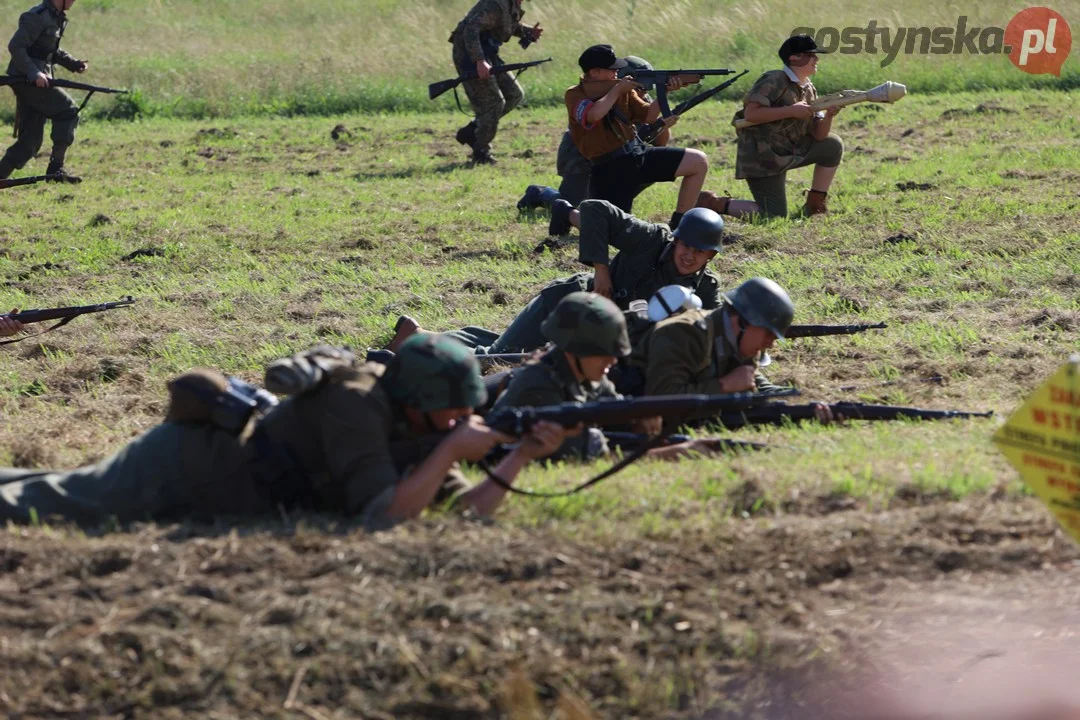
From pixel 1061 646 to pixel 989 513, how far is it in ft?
2.49

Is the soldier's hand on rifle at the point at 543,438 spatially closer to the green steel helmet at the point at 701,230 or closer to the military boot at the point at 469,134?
the green steel helmet at the point at 701,230

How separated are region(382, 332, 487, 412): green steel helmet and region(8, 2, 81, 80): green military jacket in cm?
1232

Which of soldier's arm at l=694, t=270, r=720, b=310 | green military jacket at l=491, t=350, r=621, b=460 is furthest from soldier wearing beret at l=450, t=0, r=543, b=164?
green military jacket at l=491, t=350, r=621, b=460

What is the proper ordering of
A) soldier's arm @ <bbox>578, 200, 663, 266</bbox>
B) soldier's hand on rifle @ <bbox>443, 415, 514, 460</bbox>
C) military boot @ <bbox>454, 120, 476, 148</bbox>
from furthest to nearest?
military boot @ <bbox>454, 120, 476, 148</bbox> → soldier's arm @ <bbox>578, 200, 663, 266</bbox> → soldier's hand on rifle @ <bbox>443, 415, 514, 460</bbox>

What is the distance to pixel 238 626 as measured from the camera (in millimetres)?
4945

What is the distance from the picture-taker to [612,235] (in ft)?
28.4

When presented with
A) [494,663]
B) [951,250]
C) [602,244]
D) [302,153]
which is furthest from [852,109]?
[494,663]

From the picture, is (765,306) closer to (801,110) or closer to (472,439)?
(472,439)

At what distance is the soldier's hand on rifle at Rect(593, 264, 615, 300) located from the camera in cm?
849

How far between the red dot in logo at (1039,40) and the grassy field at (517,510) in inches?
357

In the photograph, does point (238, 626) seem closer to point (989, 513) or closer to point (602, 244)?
point (989, 513)

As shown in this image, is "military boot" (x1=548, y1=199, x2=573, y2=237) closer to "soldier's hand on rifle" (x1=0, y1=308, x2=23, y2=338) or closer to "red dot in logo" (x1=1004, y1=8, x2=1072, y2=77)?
"soldier's hand on rifle" (x1=0, y1=308, x2=23, y2=338)

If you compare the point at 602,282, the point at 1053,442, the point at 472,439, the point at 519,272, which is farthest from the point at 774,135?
the point at 1053,442

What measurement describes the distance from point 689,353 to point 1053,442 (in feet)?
8.22
